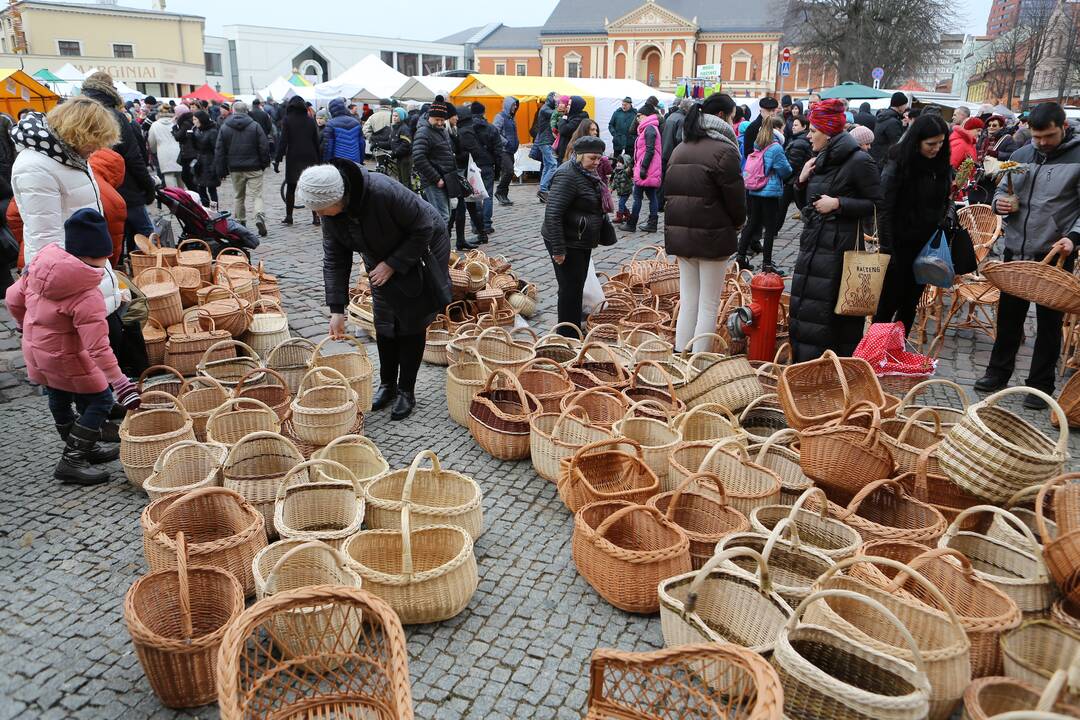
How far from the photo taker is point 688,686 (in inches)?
95.3

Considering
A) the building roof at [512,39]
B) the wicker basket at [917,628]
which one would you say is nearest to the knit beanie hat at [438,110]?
the wicker basket at [917,628]

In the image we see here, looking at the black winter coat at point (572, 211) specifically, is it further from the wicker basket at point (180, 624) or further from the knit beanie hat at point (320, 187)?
the wicker basket at point (180, 624)

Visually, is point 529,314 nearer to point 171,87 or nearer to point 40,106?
point 40,106

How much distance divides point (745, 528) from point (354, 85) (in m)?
22.0

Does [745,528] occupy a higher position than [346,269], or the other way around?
[346,269]

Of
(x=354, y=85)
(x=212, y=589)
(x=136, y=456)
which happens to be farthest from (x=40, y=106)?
(x=212, y=589)

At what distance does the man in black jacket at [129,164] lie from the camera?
6.29m

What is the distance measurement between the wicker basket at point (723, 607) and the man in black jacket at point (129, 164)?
5.81m

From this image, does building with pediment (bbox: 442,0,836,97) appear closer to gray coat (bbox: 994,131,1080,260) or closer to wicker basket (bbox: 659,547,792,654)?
gray coat (bbox: 994,131,1080,260)

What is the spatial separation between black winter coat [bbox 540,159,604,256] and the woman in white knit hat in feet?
3.27

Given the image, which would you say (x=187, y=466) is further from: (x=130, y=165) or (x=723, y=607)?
(x=130, y=165)

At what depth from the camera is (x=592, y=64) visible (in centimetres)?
6856

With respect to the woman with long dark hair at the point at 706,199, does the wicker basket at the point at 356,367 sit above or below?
below

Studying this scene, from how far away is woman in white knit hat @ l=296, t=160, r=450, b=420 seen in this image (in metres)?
4.05
